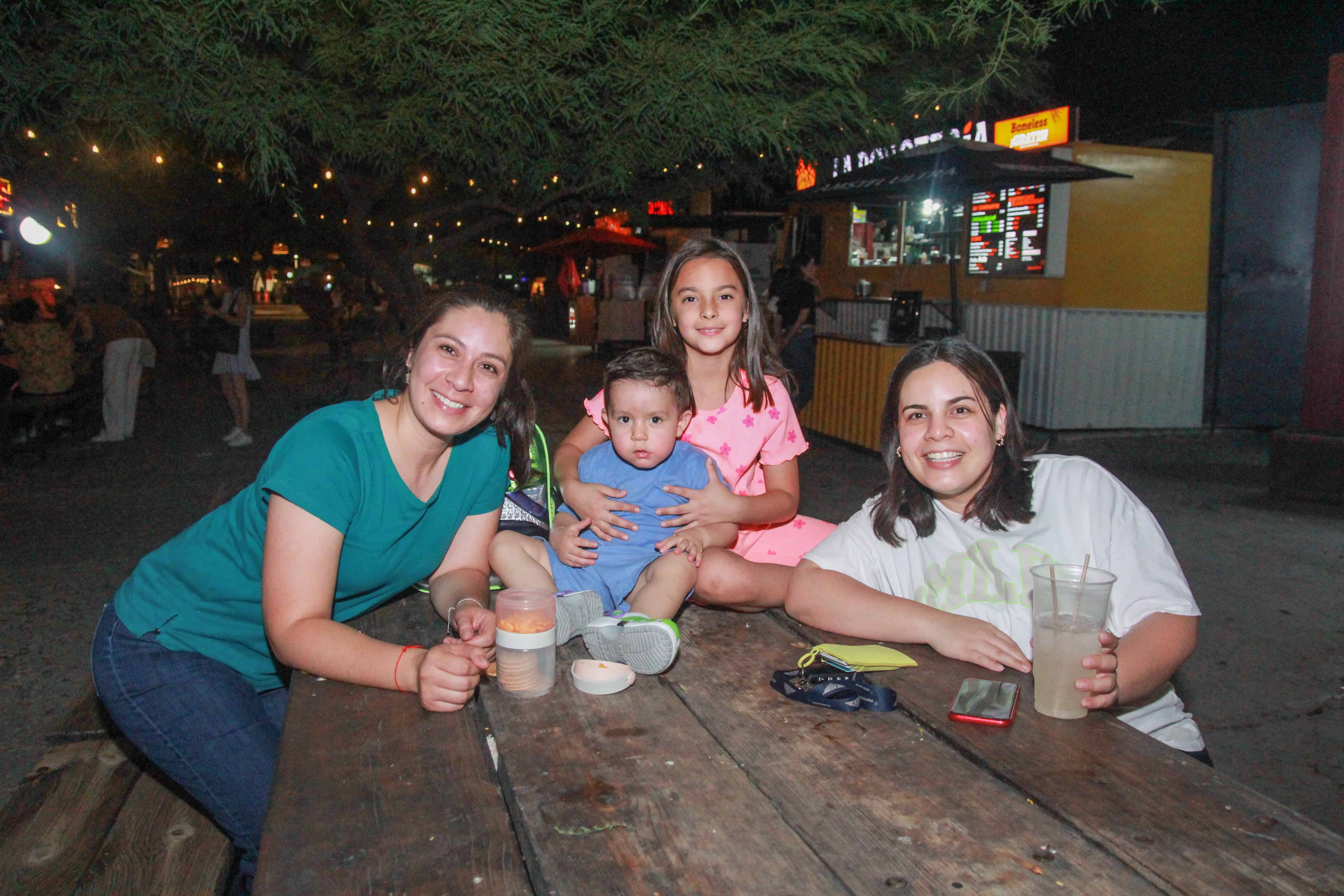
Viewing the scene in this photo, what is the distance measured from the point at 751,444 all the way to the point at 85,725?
231cm

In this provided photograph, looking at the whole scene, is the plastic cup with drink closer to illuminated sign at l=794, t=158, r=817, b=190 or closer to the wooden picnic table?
the wooden picnic table

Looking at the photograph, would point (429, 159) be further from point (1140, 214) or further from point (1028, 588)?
point (1140, 214)

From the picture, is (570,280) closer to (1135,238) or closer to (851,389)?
(1135,238)

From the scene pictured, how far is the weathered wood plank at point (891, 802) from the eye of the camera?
1.25 m

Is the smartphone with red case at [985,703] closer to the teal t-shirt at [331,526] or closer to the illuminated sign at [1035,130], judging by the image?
A: the teal t-shirt at [331,526]

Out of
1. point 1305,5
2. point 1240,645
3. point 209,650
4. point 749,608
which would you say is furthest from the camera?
point 1305,5

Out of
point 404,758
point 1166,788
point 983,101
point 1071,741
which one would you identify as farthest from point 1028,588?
point 983,101

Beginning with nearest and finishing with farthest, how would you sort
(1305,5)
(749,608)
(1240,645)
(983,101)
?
(749,608)
(983,101)
(1240,645)
(1305,5)

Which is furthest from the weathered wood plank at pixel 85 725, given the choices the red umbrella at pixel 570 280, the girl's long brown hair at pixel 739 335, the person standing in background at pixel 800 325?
the red umbrella at pixel 570 280

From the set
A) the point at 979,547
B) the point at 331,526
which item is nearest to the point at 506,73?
the point at 331,526

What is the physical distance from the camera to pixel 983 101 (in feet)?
12.0

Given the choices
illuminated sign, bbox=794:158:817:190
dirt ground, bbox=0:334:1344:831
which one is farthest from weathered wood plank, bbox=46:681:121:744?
illuminated sign, bbox=794:158:817:190

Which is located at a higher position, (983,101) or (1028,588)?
(983,101)

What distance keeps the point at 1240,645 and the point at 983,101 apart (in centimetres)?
293
